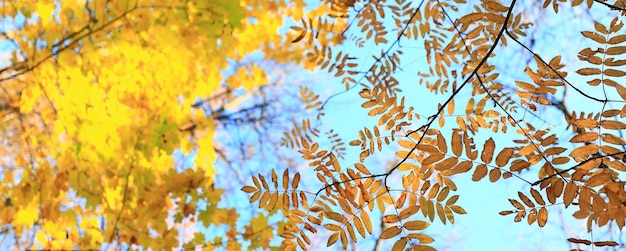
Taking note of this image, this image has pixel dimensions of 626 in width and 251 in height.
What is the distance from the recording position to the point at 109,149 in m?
2.46

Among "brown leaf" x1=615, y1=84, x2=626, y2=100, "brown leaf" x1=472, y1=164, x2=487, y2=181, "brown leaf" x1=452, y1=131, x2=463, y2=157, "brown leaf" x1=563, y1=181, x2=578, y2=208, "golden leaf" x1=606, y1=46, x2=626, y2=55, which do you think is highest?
"golden leaf" x1=606, y1=46, x2=626, y2=55

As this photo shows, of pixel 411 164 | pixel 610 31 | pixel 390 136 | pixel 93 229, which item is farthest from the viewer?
pixel 93 229

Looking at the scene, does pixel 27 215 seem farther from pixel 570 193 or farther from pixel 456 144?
pixel 570 193

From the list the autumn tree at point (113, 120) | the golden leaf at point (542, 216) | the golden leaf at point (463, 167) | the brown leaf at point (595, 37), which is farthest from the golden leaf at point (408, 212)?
the autumn tree at point (113, 120)

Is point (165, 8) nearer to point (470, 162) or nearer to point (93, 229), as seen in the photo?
point (93, 229)

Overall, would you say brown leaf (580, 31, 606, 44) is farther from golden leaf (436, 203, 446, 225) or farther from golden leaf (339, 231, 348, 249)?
golden leaf (339, 231, 348, 249)

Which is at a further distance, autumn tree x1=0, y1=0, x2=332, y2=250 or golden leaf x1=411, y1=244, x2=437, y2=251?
autumn tree x1=0, y1=0, x2=332, y2=250

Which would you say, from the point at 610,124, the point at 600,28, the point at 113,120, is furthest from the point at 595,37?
the point at 113,120

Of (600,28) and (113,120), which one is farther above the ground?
(113,120)

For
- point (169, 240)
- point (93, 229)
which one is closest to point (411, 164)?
→ point (169, 240)

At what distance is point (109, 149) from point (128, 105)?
25 cm

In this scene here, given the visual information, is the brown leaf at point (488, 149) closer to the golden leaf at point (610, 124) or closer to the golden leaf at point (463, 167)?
the golden leaf at point (463, 167)

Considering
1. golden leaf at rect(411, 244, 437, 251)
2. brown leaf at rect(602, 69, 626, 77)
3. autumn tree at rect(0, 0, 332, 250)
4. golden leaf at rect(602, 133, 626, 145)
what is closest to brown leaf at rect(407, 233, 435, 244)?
golden leaf at rect(411, 244, 437, 251)

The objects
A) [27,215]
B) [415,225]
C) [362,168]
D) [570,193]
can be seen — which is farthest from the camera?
[27,215]
